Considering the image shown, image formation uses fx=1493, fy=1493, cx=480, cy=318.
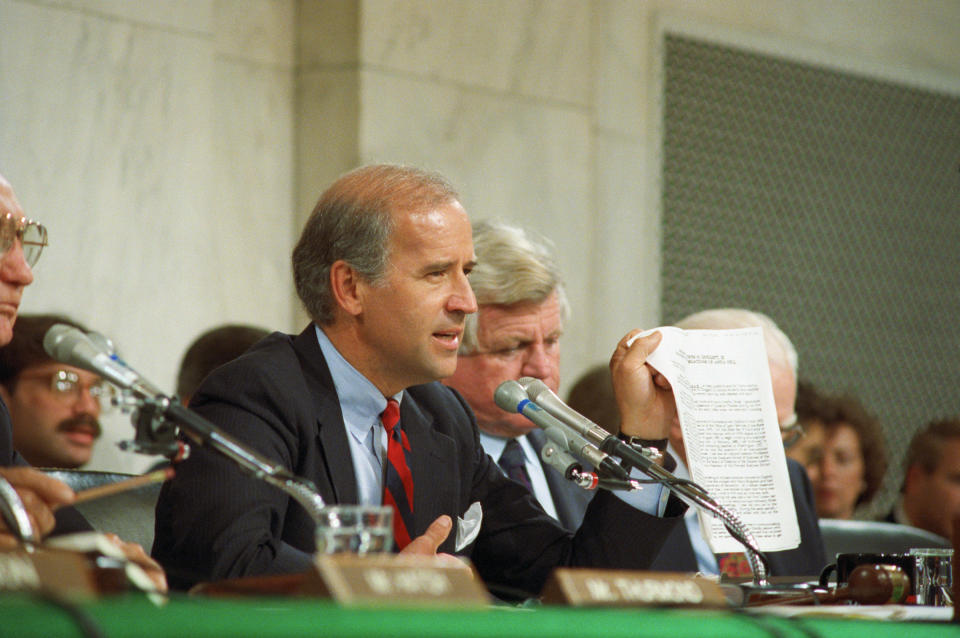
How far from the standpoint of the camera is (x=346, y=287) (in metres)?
2.69

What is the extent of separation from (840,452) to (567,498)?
90.0 inches

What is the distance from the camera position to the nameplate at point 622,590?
152cm

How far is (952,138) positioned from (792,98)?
1083mm

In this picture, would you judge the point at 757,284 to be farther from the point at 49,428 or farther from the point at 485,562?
the point at 485,562

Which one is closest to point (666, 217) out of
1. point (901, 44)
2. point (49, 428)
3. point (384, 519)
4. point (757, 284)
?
point (757, 284)

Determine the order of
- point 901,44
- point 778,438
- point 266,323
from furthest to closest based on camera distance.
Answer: point 901,44 < point 266,323 < point 778,438

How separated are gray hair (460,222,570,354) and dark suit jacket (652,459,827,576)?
0.63 metres

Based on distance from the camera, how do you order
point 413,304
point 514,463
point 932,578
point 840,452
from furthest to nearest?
point 840,452
point 514,463
point 413,304
point 932,578

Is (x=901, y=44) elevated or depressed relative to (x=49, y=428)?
elevated

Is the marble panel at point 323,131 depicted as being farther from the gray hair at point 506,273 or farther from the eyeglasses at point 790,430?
the eyeglasses at point 790,430

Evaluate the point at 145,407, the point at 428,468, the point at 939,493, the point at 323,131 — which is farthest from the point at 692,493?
the point at 939,493

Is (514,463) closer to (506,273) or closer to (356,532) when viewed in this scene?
(506,273)

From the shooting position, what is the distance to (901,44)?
6.91 meters

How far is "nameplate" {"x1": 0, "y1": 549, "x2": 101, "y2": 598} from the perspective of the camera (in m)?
1.33
